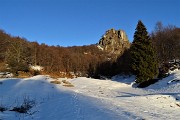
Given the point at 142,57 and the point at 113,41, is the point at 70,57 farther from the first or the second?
the point at 142,57

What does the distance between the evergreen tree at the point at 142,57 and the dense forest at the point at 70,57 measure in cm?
512

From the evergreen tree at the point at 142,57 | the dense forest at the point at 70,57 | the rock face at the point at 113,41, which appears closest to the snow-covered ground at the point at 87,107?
the evergreen tree at the point at 142,57

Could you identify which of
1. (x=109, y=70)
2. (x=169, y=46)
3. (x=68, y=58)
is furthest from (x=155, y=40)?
(x=68, y=58)

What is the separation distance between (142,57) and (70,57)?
244 ft

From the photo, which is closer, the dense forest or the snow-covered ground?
the snow-covered ground

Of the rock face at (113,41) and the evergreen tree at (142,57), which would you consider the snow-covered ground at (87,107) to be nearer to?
the evergreen tree at (142,57)

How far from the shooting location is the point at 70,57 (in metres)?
114

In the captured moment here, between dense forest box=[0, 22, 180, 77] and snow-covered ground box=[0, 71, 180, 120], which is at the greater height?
dense forest box=[0, 22, 180, 77]

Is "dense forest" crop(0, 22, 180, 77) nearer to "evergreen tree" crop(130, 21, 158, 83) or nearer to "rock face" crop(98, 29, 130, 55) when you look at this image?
"evergreen tree" crop(130, 21, 158, 83)

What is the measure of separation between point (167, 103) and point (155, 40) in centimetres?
6280

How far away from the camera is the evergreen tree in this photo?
4081 centimetres

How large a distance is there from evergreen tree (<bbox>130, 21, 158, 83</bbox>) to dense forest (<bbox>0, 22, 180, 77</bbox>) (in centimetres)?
512

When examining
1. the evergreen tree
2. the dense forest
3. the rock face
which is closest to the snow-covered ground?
the evergreen tree

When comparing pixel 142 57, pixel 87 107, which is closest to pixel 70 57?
pixel 142 57
